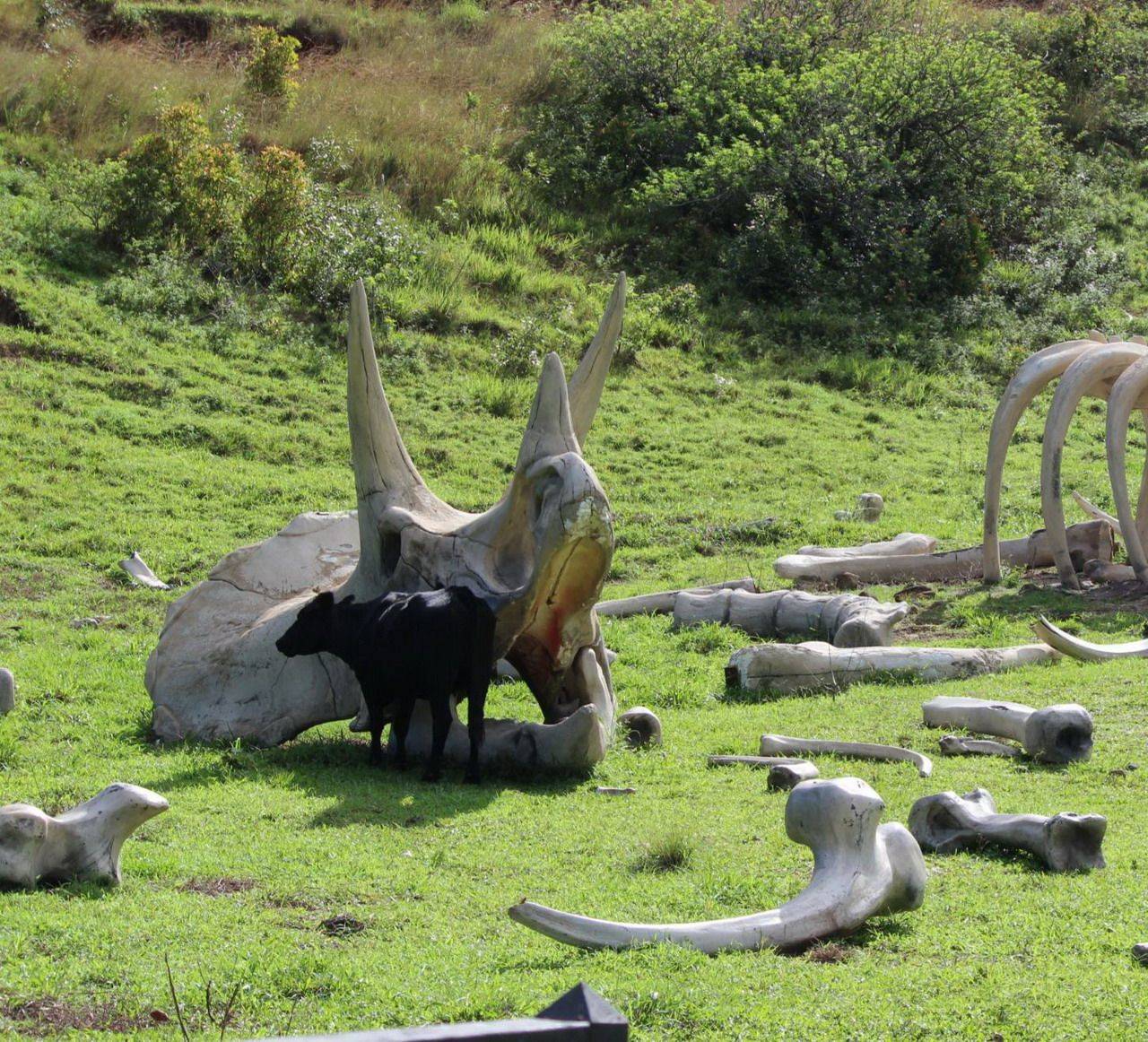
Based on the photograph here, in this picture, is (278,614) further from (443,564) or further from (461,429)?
(461,429)

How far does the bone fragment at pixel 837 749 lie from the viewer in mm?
8109

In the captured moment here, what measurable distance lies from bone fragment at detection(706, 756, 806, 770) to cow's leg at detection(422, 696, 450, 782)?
1.35 metres

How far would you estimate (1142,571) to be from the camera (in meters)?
12.5

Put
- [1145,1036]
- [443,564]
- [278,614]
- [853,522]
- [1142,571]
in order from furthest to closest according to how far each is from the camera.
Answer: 1. [853,522]
2. [1142,571]
3. [278,614]
4. [443,564]
5. [1145,1036]

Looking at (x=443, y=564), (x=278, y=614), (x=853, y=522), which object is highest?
(x=443, y=564)

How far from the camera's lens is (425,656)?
793 cm

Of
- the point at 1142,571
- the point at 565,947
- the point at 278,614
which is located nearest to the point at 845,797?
the point at 565,947

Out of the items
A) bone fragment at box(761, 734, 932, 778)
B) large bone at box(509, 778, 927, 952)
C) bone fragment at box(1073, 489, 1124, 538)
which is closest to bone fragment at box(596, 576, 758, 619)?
bone fragment at box(1073, 489, 1124, 538)

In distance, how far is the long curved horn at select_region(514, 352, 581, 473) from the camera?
830 cm

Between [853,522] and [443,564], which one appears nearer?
[443,564]

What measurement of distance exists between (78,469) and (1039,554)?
28.9ft

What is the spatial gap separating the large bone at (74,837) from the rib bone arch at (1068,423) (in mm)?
8377

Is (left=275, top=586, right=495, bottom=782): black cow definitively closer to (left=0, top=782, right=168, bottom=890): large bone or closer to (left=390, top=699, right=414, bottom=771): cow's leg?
(left=390, top=699, right=414, bottom=771): cow's leg

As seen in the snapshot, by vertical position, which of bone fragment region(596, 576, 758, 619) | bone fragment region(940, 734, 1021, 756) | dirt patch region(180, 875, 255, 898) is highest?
dirt patch region(180, 875, 255, 898)
